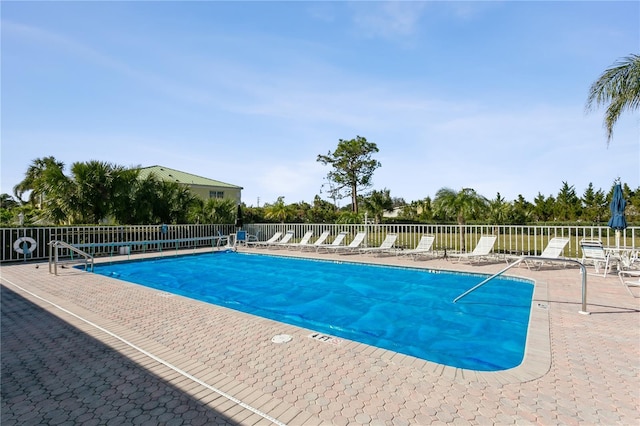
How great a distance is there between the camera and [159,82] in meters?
11.8

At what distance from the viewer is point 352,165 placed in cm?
3719

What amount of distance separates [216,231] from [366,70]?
1168 cm

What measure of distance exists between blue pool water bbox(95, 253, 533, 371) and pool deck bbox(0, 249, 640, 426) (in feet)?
3.02

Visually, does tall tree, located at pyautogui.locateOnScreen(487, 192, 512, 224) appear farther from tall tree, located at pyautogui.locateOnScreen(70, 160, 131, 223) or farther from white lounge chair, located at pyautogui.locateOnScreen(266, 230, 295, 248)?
tall tree, located at pyautogui.locateOnScreen(70, 160, 131, 223)

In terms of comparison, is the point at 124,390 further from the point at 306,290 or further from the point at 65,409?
the point at 306,290

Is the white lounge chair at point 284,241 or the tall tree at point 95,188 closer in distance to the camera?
the tall tree at point 95,188

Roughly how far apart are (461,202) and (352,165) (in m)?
22.0

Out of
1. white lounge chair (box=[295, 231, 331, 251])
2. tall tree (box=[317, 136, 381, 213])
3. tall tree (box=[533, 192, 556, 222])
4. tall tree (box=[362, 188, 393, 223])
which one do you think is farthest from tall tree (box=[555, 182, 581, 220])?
white lounge chair (box=[295, 231, 331, 251])

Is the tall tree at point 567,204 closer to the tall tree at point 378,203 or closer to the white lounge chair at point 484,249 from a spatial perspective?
the tall tree at point 378,203

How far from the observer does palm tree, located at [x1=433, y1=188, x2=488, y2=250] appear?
628 inches

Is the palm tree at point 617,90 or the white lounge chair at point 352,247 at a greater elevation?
the palm tree at point 617,90

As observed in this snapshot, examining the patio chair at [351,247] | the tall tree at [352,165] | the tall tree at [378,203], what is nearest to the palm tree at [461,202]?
the patio chair at [351,247]

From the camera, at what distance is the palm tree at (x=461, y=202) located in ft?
52.4

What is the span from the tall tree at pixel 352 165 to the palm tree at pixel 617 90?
2734cm
